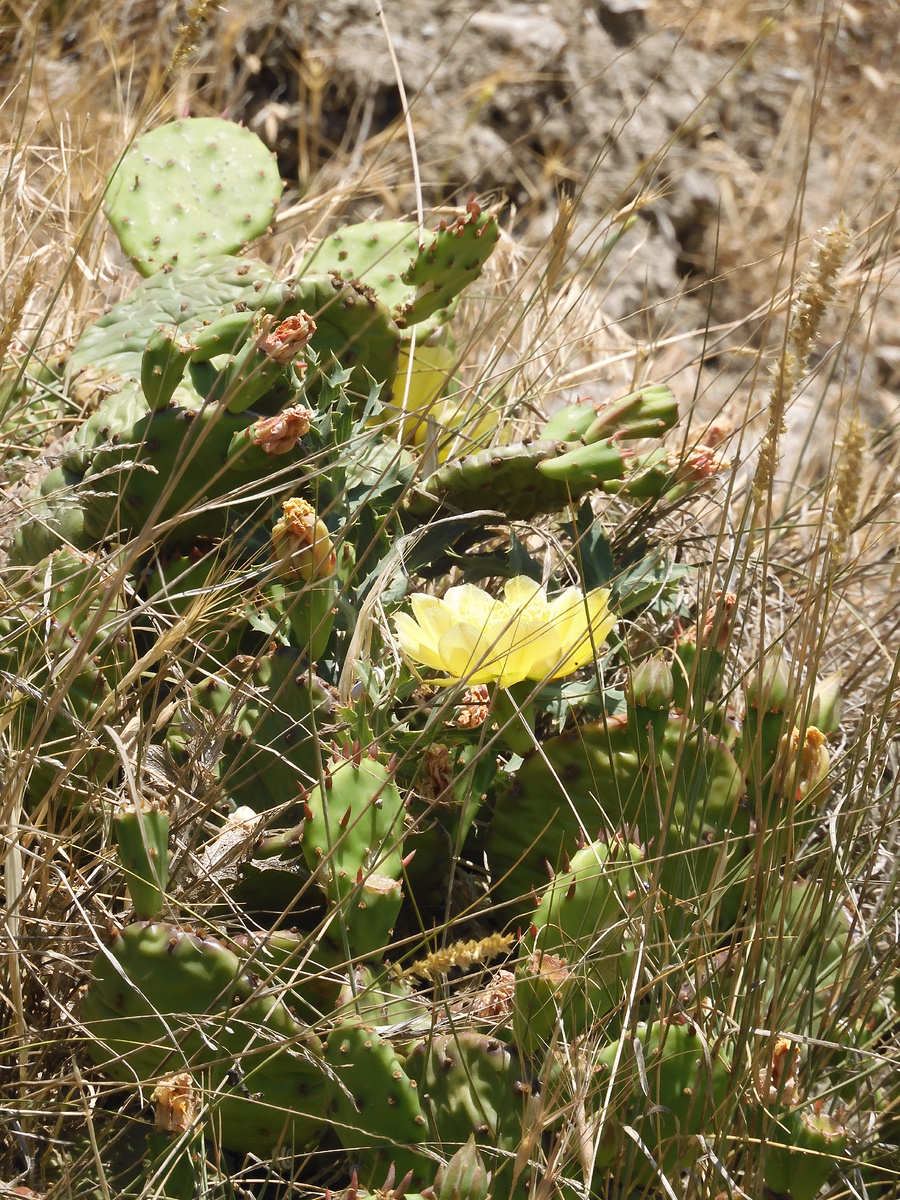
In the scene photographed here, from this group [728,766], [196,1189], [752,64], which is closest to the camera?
[196,1189]

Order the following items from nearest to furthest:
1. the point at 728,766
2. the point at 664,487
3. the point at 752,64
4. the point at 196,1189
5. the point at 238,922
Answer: the point at 196,1189
the point at 238,922
the point at 728,766
the point at 664,487
the point at 752,64

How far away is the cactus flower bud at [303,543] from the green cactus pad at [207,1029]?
0.38 metres

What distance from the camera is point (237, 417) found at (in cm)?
129

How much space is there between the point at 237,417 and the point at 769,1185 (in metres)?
0.98

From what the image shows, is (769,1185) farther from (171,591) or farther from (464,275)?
(464,275)

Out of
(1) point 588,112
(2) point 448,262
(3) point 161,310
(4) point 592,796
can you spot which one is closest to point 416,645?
(4) point 592,796

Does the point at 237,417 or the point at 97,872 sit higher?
the point at 237,417

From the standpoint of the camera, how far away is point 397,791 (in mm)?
1024

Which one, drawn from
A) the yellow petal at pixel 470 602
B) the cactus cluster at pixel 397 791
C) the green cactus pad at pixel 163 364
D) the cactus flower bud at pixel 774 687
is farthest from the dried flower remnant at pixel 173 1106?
the green cactus pad at pixel 163 364

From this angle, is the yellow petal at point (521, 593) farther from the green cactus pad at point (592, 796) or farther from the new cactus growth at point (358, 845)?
the new cactus growth at point (358, 845)

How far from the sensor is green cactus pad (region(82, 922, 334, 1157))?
0.91 meters

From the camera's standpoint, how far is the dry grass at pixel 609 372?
969mm

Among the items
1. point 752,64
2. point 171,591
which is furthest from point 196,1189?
point 752,64

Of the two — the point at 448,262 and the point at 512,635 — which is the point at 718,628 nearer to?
the point at 512,635
